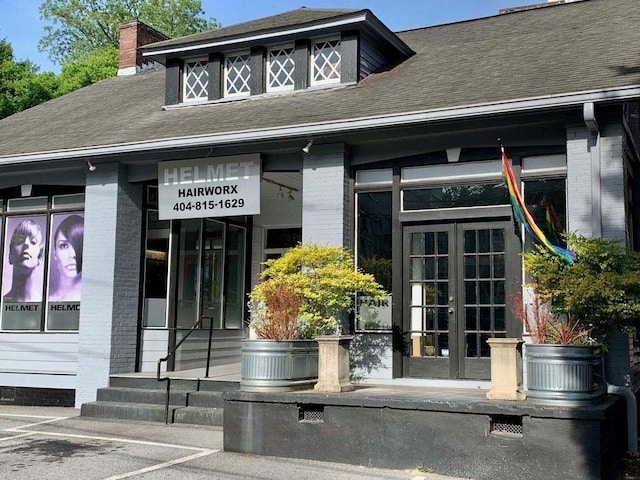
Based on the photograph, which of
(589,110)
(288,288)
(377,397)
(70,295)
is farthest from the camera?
(70,295)

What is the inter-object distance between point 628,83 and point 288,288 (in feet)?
15.2

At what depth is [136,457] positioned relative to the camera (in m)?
8.22

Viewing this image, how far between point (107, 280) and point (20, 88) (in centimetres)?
2590

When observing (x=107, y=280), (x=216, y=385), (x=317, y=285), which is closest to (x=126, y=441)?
(x=216, y=385)

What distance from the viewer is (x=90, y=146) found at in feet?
38.9

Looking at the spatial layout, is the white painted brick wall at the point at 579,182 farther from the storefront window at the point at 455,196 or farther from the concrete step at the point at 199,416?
the concrete step at the point at 199,416

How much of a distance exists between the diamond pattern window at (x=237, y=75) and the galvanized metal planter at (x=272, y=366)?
18.8ft

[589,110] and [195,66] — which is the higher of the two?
[195,66]

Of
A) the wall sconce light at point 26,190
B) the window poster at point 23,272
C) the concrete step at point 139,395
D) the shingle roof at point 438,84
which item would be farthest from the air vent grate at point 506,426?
the wall sconce light at point 26,190

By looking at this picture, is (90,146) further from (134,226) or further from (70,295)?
(70,295)

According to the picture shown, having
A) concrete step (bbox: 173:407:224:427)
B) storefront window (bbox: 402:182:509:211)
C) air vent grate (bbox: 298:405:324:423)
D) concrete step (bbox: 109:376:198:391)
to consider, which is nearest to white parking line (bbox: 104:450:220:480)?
air vent grate (bbox: 298:405:324:423)

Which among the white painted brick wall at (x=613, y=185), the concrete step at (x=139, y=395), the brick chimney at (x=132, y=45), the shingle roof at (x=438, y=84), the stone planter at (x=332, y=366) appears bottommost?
the concrete step at (x=139, y=395)

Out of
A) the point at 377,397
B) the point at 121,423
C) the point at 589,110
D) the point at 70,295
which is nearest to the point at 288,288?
the point at 377,397

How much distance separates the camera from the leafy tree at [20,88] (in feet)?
112
